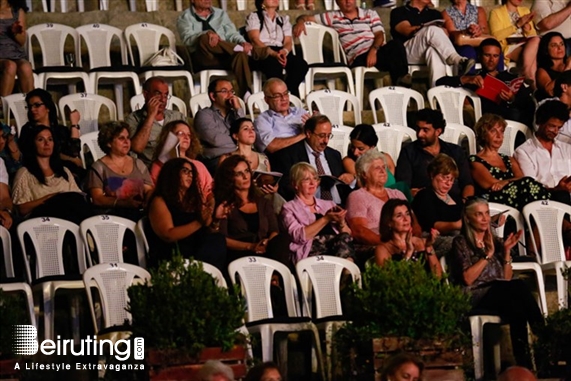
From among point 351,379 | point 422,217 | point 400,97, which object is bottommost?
point 351,379

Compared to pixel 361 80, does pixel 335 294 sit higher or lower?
lower

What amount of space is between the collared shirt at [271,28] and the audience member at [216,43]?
150mm

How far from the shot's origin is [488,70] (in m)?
14.0

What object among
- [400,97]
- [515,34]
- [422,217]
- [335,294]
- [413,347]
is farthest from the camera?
[515,34]

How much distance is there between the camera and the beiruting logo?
9.47 metres

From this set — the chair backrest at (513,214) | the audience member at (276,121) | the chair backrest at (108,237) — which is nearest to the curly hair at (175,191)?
the chair backrest at (108,237)

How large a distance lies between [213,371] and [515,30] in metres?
6.99

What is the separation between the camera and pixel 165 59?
45.2 ft

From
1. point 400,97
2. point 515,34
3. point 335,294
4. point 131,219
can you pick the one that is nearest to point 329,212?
point 335,294

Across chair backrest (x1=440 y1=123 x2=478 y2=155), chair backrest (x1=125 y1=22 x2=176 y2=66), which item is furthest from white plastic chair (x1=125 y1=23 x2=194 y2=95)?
chair backrest (x1=440 y1=123 x2=478 y2=155)

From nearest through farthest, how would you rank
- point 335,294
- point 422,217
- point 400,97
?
point 335,294 < point 422,217 < point 400,97

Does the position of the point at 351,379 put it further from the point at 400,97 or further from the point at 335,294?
the point at 400,97

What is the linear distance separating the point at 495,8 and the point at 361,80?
1.70 metres

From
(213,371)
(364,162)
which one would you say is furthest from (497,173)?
(213,371)
